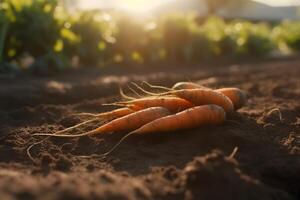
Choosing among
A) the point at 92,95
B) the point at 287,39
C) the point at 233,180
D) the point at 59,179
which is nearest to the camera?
the point at 59,179

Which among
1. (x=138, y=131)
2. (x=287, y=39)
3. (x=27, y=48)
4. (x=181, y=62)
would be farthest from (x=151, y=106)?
(x=287, y=39)

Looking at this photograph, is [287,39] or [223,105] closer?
[223,105]

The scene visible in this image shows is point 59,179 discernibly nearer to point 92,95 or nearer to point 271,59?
point 92,95

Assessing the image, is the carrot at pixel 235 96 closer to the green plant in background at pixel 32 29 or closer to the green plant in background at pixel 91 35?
the green plant in background at pixel 32 29

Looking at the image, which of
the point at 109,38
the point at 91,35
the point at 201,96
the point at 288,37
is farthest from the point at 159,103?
the point at 288,37

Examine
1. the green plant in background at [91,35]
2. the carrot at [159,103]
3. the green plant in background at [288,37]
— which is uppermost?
the green plant in background at [91,35]

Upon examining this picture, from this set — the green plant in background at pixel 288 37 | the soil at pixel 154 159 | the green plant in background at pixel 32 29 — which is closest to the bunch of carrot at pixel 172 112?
the soil at pixel 154 159

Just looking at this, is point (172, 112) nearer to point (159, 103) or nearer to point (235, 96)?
point (159, 103)
